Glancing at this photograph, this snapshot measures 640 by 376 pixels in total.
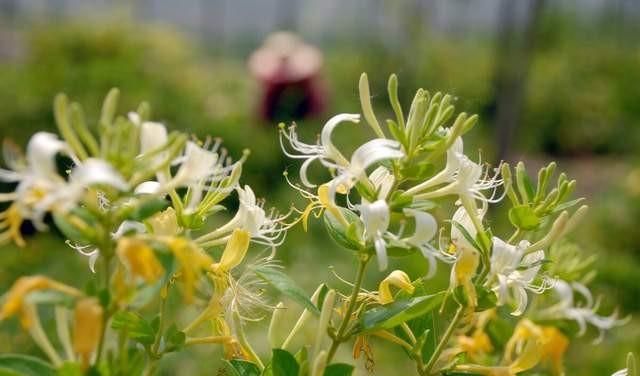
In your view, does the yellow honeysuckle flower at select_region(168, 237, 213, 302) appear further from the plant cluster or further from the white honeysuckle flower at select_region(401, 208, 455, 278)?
the white honeysuckle flower at select_region(401, 208, 455, 278)

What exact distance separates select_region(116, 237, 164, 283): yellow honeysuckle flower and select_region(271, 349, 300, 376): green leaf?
134mm

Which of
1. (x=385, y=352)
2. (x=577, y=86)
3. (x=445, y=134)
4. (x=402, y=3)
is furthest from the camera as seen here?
(x=577, y=86)

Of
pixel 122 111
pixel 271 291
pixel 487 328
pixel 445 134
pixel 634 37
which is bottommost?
pixel 634 37

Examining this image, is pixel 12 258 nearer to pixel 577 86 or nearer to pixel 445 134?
pixel 445 134

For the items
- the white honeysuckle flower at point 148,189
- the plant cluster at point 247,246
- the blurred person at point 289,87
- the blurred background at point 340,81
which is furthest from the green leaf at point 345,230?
the blurred person at point 289,87

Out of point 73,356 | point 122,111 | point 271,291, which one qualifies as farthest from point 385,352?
point 122,111

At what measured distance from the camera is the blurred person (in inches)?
207

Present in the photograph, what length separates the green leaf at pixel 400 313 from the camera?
0.62 meters

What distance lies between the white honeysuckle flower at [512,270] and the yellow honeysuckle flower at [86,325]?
0.75ft

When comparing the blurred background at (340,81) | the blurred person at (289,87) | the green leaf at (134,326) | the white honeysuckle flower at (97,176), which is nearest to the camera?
the white honeysuckle flower at (97,176)

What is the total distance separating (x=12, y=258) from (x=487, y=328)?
7.58 feet

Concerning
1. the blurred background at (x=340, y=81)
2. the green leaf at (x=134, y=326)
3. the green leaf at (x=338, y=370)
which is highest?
the green leaf at (x=134, y=326)

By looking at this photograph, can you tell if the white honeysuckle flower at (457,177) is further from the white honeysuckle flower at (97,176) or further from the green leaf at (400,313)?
the white honeysuckle flower at (97,176)

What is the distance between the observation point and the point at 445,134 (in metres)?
0.66
